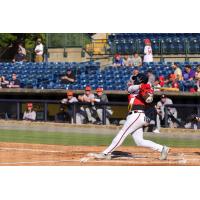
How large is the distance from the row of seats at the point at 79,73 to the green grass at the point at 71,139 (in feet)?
11.2

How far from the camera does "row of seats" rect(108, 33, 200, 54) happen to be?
20.6m

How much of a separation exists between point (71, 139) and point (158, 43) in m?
7.51

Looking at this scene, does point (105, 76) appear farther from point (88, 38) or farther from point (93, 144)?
point (93, 144)

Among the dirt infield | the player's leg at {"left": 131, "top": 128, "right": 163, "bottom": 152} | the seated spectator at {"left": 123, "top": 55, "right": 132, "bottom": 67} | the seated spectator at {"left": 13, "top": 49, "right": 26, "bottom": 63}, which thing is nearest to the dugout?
the seated spectator at {"left": 123, "top": 55, "right": 132, "bottom": 67}

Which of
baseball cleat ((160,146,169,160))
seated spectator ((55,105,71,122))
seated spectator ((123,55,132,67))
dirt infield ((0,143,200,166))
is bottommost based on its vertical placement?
dirt infield ((0,143,200,166))

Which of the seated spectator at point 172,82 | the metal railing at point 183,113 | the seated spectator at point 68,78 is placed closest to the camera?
the metal railing at point 183,113

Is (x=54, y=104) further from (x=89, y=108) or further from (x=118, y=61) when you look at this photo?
(x=118, y=61)

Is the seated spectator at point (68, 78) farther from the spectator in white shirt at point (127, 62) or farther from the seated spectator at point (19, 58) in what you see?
the seated spectator at point (19, 58)

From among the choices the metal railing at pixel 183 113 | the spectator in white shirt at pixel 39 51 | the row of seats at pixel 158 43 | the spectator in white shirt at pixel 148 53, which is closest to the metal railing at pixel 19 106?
the metal railing at pixel 183 113

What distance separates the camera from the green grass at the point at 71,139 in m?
13.8

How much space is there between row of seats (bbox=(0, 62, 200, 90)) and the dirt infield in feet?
19.4

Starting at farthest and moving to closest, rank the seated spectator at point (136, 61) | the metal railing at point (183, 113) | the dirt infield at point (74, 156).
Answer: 1. the seated spectator at point (136, 61)
2. the metal railing at point (183, 113)
3. the dirt infield at point (74, 156)

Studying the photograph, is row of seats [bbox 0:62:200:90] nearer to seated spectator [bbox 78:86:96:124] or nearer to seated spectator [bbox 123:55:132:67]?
seated spectator [bbox 123:55:132:67]

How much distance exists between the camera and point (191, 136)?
49.7ft
